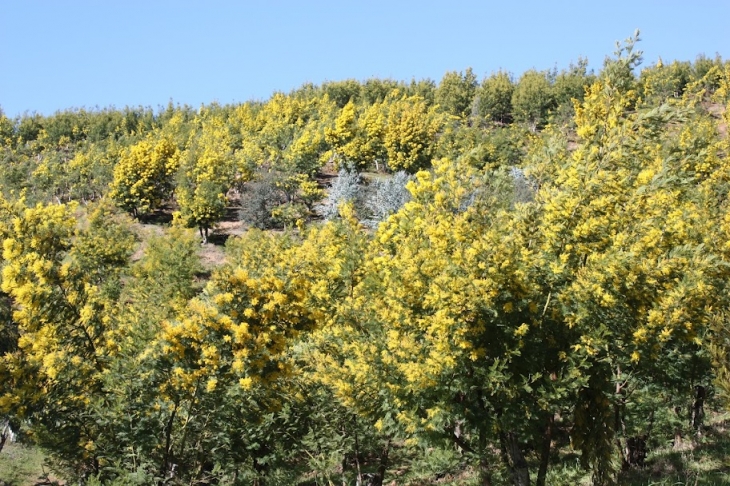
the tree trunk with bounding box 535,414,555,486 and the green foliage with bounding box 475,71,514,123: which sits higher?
the green foliage with bounding box 475,71,514,123

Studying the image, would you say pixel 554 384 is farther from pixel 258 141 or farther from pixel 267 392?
pixel 258 141

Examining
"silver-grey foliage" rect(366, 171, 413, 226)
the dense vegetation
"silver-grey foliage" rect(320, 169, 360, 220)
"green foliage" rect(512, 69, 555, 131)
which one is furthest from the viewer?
"green foliage" rect(512, 69, 555, 131)

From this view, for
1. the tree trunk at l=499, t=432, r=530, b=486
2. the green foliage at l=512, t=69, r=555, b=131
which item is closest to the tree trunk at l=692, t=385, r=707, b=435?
the tree trunk at l=499, t=432, r=530, b=486

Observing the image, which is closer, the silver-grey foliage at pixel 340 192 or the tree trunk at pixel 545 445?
the tree trunk at pixel 545 445

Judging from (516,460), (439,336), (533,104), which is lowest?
(516,460)

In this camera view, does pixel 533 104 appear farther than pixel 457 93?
No

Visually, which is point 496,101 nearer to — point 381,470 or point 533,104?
point 533,104

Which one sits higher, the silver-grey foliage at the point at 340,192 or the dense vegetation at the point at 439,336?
the silver-grey foliage at the point at 340,192

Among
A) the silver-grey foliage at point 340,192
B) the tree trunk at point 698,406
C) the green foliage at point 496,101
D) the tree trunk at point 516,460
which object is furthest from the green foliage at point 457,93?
the tree trunk at point 516,460

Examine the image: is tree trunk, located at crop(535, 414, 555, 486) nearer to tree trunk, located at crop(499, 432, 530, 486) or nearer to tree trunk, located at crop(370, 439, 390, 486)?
tree trunk, located at crop(499, 432, 530, 486)

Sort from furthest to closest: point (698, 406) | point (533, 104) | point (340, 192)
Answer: point (533, 104), point (340, 192), point (698, 406)

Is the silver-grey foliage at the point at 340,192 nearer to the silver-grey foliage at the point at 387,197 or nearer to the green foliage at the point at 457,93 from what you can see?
the silver-grey foliage at the point at 387,197

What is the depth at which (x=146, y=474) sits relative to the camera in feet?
29.8

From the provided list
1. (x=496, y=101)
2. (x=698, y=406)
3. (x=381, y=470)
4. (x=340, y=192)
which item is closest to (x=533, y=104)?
(x=496, y=101)
